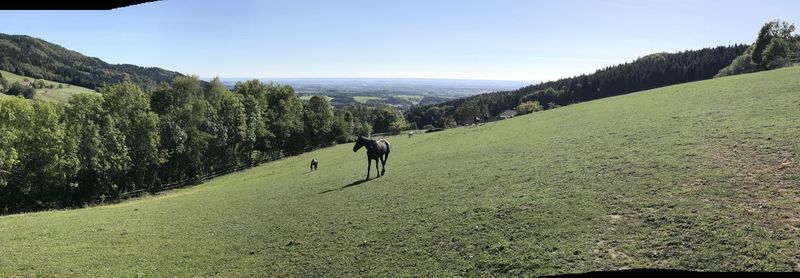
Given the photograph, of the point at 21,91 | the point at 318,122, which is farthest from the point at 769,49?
the point at 21,91

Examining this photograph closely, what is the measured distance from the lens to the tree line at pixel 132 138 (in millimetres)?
43844

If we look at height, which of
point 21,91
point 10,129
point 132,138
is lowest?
point 132,138

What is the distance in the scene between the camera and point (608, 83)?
159m

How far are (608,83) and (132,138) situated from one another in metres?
152

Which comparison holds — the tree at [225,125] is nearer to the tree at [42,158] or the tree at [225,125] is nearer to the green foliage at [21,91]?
the tree at [42,158]

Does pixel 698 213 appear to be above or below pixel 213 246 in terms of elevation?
above

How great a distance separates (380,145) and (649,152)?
15.0 meters

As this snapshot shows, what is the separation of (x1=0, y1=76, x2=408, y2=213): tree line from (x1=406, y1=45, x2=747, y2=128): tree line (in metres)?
61.5

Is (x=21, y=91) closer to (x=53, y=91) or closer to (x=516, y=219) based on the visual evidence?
(x=53, y=91)

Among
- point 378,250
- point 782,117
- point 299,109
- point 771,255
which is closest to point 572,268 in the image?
point 771,255

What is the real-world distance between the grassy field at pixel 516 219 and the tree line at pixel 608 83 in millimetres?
100057

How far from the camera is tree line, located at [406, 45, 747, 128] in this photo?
138625 millimetres

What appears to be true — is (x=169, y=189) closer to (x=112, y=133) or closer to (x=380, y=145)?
(x=112, y=133)

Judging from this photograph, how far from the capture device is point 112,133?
50188 mm
